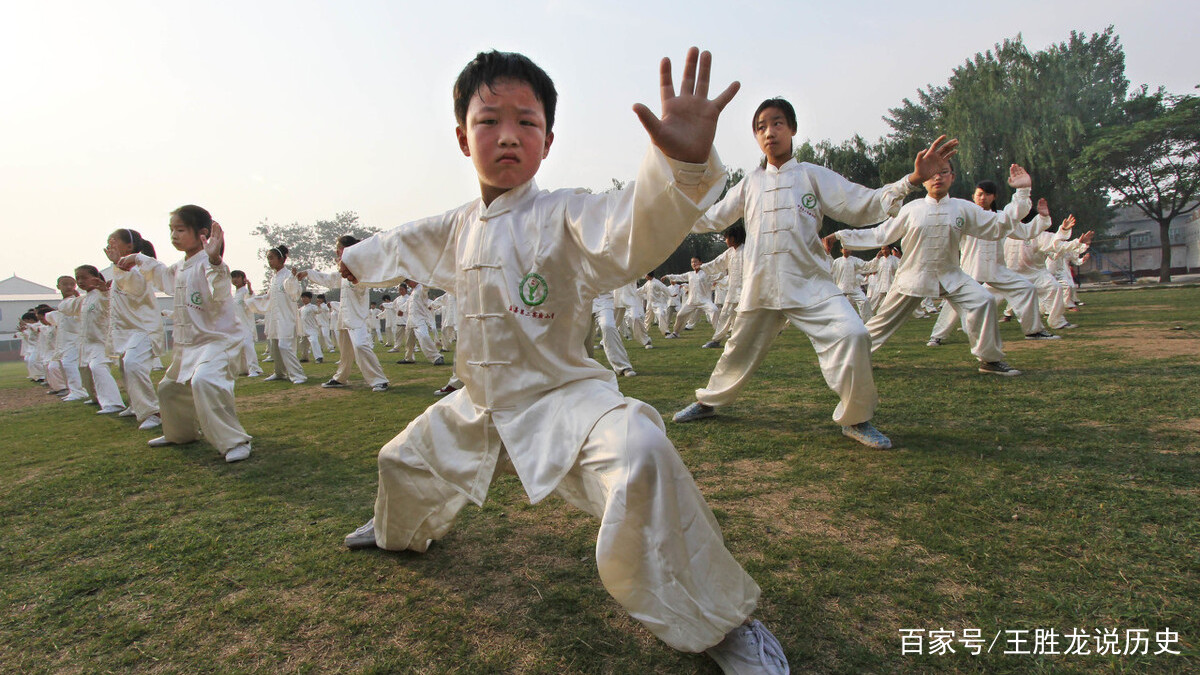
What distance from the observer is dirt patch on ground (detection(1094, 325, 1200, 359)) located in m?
6.59

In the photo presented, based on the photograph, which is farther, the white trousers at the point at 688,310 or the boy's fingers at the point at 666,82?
the white trousers at the point at 688,310

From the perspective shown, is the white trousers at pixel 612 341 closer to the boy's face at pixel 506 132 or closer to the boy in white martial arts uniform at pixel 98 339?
the boy's face at pixel 506 132

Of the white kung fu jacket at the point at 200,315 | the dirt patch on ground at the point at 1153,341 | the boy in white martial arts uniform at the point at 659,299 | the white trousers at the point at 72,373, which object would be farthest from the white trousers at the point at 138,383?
the dirt patch on ground at the point at 1153,341

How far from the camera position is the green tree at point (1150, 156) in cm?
2859

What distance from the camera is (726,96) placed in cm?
155

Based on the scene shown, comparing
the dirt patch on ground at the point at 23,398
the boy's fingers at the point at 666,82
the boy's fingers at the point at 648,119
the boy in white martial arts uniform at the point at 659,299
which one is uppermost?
the boy's fingers at the point at 666,82

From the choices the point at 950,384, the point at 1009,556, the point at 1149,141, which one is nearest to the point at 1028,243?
the point at 950,384

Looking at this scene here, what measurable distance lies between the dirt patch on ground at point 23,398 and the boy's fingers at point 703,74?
12.2 meters

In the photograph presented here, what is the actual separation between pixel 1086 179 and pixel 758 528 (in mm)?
35634

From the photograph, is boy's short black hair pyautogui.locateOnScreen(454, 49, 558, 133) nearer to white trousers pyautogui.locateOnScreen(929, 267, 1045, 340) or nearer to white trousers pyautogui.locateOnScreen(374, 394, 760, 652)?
white trousers pyautogui.locateOnScreen(374, 394, 760, 652)

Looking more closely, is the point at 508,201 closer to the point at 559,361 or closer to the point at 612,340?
the point at 559,361

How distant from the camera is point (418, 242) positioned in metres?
2.44

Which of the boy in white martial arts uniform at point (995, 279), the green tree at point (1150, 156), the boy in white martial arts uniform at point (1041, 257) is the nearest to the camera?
the boy in white martial arts uniform at point (995, 279)

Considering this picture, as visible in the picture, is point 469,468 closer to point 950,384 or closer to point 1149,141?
point 950,384
